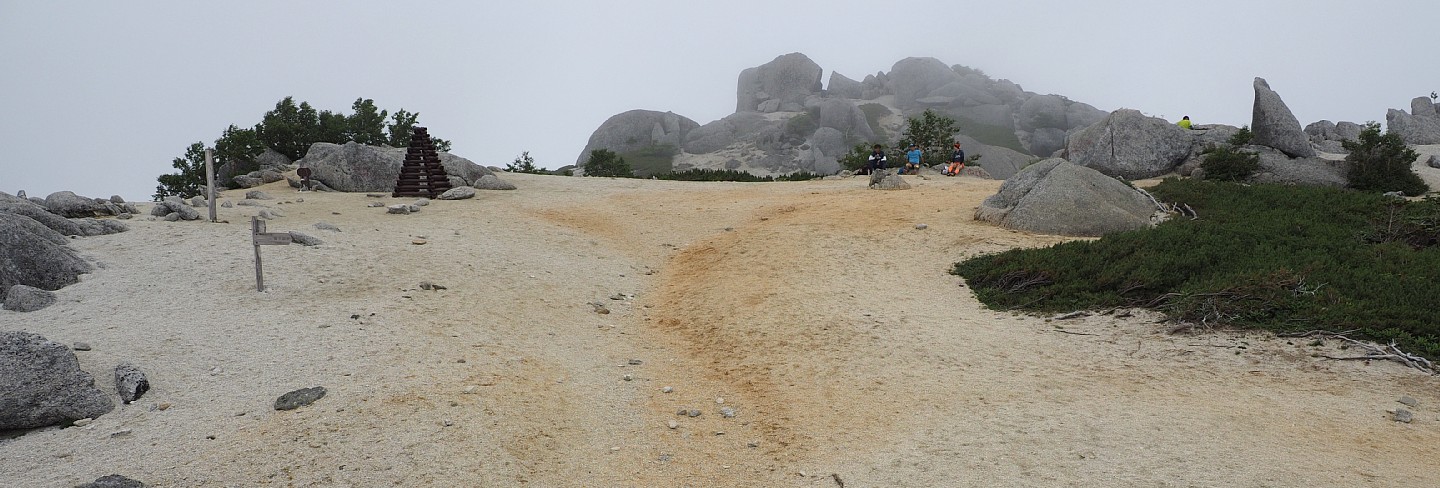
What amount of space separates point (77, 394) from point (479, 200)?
15.6 m

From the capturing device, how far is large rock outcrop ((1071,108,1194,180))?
27.2 metres

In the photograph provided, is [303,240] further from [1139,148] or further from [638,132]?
[638,132]

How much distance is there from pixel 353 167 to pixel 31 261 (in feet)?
47.4

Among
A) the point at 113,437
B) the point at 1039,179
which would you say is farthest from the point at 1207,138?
the point at 113,437

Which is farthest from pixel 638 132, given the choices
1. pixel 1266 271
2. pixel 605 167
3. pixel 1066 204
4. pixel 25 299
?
pixel 1266 271

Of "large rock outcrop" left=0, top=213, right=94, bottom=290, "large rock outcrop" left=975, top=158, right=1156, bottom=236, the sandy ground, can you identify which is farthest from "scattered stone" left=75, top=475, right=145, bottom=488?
"large rock outcrop" left=975, top=158, right=1156, bottom=236

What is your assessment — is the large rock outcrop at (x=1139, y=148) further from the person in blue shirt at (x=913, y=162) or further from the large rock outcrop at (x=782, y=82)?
the large rock outcrop at (x=782, y=82)

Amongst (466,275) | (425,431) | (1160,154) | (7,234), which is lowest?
(425,431)

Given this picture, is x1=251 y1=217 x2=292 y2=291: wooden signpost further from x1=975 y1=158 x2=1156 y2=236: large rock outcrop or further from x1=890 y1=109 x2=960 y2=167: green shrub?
x1=890 y1=109 x2=960 y2=167: green shrub

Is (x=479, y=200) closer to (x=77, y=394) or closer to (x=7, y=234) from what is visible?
(x=7, y=234)

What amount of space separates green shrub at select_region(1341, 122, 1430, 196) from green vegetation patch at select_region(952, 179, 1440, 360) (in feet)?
26.7

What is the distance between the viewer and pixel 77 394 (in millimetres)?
8375

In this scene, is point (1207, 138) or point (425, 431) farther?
point (1207, 138)

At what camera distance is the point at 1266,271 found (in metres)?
11.9
